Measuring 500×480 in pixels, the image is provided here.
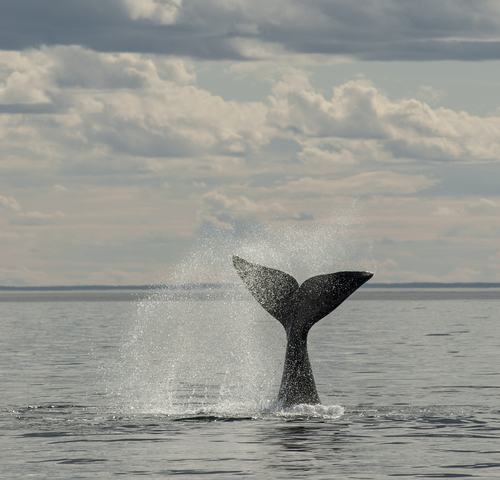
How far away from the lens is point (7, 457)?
15.4 m

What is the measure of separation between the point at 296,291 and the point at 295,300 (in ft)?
0.55

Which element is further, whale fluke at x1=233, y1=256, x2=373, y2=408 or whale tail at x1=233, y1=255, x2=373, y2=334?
whale fluke at x1=233, y1=256, x2=373, y2=408

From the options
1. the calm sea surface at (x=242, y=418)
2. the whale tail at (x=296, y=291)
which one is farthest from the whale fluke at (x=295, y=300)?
the calm sea surface at (x=242, y=418)

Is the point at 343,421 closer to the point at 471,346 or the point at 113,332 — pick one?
the point at 471,346

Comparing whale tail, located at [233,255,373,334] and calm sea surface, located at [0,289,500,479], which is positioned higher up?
whale tail, located at [233,255,373,334]

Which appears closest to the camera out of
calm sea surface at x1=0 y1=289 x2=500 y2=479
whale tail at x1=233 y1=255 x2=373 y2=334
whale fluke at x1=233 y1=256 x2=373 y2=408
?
calm sea surface at x1=0 y1=289 x2=500 y2=479

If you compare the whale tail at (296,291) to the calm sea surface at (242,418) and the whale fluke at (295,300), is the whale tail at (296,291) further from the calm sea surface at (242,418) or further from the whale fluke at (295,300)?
the calm sea surface at (242,418)

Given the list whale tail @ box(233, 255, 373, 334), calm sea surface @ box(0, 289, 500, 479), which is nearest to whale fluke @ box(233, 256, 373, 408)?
whale tail @ box(233, 255, 373, 334)

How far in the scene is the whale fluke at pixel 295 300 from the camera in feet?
56.7

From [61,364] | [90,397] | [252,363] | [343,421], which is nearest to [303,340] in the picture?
[343,421]

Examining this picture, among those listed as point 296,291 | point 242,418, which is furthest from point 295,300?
point 242,418

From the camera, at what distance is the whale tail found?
56.0 ft

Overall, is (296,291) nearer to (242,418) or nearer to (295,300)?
(295,300)

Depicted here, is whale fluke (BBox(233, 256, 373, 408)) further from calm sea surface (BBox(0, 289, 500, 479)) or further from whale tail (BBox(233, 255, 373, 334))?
calm sea surface (BBox(0, 289, 500, 479))
